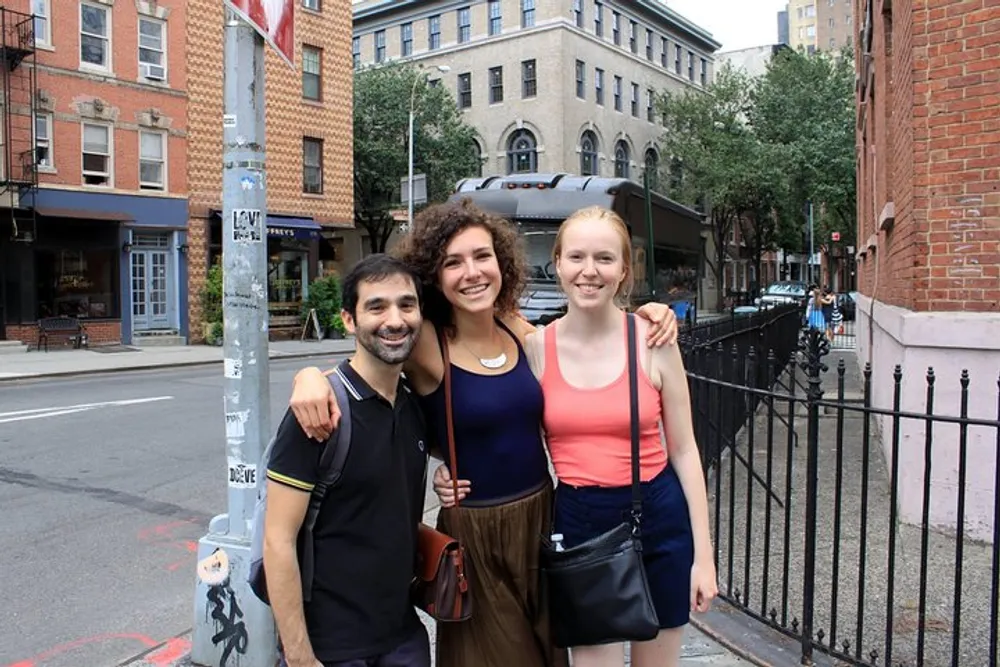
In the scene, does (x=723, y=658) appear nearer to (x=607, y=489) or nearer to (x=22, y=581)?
(x=607, y=489)

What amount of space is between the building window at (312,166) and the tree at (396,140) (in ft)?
28.9

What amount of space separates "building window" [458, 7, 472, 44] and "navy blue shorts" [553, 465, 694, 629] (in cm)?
4419

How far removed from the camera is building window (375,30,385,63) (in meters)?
46.9

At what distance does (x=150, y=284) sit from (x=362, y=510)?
2299 cm

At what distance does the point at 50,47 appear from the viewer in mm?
20375

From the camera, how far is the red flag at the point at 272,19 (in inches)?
133

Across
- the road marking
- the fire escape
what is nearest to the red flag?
the road marking

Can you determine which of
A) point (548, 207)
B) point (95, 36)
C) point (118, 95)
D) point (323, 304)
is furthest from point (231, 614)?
point (323, 304)

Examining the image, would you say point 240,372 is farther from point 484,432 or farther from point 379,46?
point 379,46

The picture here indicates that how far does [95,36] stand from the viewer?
843 inches

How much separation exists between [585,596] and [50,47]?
895 inches

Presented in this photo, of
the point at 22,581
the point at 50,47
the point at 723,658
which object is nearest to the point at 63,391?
the point at 22,581

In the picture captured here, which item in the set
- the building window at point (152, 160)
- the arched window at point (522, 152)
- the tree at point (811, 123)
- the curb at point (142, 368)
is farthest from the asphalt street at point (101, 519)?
the arched window at point (522, 152)

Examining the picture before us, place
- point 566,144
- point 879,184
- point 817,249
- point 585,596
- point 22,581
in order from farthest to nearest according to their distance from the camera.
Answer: point 817,249
point 566,144
point 879,184
point 22,581
point 585,596
